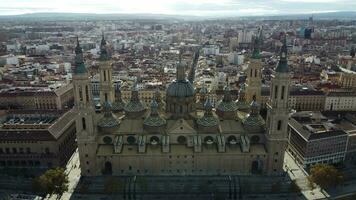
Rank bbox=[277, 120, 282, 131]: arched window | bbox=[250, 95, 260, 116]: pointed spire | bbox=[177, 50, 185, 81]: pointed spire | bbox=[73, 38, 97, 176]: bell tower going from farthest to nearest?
bbox=[177, 50, 185, 81]: pointed spire < bbox=[250, 95, 260, 116]: pointed spire < bbox=[277, 120, 282, 131]: arched window < bbox=[73, 38, 97, 176]: bell tower

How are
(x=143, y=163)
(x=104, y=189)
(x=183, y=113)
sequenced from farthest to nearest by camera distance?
(x=183, y=113), (x=143, y=163), (x=104, y=189)

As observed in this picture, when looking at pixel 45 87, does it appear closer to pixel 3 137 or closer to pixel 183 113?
pixel 3 137

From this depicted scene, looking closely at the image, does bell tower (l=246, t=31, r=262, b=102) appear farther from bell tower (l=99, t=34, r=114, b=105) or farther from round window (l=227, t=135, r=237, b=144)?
bell tower (l=99, t=34, r=114, b=105)

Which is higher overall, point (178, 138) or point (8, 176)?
point (178, 138)

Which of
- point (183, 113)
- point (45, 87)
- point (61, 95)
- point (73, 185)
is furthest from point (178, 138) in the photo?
point (45, 87)

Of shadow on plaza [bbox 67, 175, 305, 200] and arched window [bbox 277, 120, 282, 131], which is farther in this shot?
arched window [bbox 277, 120, 282, 131]

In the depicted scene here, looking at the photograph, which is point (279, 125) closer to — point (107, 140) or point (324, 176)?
point (324, 176)

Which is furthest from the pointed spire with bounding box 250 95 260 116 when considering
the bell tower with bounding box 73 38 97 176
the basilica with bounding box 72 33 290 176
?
the bell tower with bounding box 73 38 97 176
